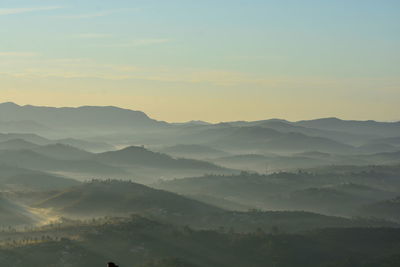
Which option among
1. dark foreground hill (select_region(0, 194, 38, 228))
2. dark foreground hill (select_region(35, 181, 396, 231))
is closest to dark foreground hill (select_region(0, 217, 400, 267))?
dark foreground hill (select_region(35, 181, 396, 231))

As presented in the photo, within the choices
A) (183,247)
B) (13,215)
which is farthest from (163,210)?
(183,247)

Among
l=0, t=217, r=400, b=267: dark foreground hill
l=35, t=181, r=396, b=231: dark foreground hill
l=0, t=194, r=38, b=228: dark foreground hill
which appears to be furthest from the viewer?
l=35, t=181, r=396, b=231: dark foreground hill

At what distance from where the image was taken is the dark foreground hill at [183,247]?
222 ft

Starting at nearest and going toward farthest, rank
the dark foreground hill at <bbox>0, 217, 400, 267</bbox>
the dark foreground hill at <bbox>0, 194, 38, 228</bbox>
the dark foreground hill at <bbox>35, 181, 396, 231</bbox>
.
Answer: the dark foreground hill at <bbox>0, 217, 400, 267</bbox> < the dark foreground hill at <bbox>0, 194, 38, 228</bbox> < the dark foreground hill at <bbox>35, 181, 396, 231</bbox>

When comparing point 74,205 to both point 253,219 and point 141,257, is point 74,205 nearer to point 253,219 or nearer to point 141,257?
point 253,219

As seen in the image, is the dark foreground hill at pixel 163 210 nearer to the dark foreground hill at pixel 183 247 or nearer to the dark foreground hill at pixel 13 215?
the dark foreground hill at pixel 13 215

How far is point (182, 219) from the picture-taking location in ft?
347

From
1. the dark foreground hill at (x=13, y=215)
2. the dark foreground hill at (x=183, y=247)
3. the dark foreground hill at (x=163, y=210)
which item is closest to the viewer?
the dark foreground hill at (x=183, y=247)

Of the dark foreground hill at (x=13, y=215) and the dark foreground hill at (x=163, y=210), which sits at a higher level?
the dark foreground hill at (x=163, y=210)

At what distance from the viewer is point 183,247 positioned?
2977 inches

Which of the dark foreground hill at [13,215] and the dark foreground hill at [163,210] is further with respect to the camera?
the dark foreground hill at [163,210]

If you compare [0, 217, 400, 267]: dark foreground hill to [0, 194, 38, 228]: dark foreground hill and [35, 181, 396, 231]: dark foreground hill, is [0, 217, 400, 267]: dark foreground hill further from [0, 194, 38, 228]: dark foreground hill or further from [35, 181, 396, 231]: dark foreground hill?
[0, 194, 38, 228]: dark foreground hill

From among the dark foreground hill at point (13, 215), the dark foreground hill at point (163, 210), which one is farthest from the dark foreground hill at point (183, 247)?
the dark foreground hill at point (13, 215)

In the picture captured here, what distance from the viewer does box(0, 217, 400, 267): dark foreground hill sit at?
67.6 metres
